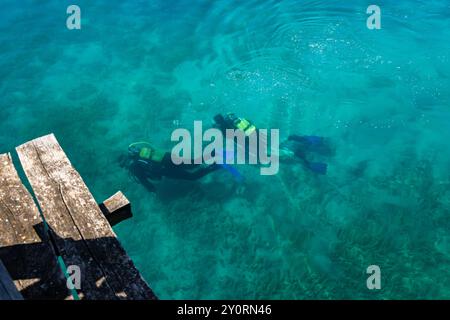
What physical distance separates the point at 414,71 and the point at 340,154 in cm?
455

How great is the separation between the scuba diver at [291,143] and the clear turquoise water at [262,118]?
0.40m

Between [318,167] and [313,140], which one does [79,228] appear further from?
[313,140]

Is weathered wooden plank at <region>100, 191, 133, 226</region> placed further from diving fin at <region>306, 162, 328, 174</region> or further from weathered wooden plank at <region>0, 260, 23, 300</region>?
diving fin at <region>306, 162, 328, 174</region>

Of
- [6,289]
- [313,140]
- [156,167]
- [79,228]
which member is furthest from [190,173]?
[6,289]

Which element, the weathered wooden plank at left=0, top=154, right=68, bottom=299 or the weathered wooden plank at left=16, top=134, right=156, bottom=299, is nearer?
the weathered wooden plank at left=0, top=154, right=68, bottom=299

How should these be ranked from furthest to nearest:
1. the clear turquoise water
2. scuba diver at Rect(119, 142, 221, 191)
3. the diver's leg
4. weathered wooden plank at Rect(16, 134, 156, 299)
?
the diver's leg, scuba diver at Rect(119, 142, 221, 191), the clear turquoise water, weathered wooden plank at Rect(16, 134, 156, 299)

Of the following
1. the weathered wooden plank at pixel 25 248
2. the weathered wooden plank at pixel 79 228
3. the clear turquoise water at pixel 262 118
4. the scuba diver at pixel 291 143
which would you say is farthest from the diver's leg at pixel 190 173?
the weathered wooden plank at pixel 25 248

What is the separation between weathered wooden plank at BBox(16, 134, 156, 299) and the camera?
3080 mm

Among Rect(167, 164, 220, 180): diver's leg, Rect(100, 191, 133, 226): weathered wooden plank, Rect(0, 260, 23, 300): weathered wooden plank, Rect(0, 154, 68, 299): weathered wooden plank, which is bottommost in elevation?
Rect(167, 164, 220, 180): diver's leg

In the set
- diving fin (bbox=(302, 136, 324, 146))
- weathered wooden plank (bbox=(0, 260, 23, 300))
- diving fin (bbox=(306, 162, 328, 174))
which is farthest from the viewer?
diving fin (bbox=(302, 136, 324, 146))

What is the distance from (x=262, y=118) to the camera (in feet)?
37.7

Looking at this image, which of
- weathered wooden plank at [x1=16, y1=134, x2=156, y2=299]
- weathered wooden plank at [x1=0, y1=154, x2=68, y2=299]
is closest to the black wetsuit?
weathered wooden plank at [x1=16, y1=134, x2=156, y2=299]

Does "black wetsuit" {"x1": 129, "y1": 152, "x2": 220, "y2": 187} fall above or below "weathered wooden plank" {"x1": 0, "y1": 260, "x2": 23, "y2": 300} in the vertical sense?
below

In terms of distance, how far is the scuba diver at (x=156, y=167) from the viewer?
969 cm
